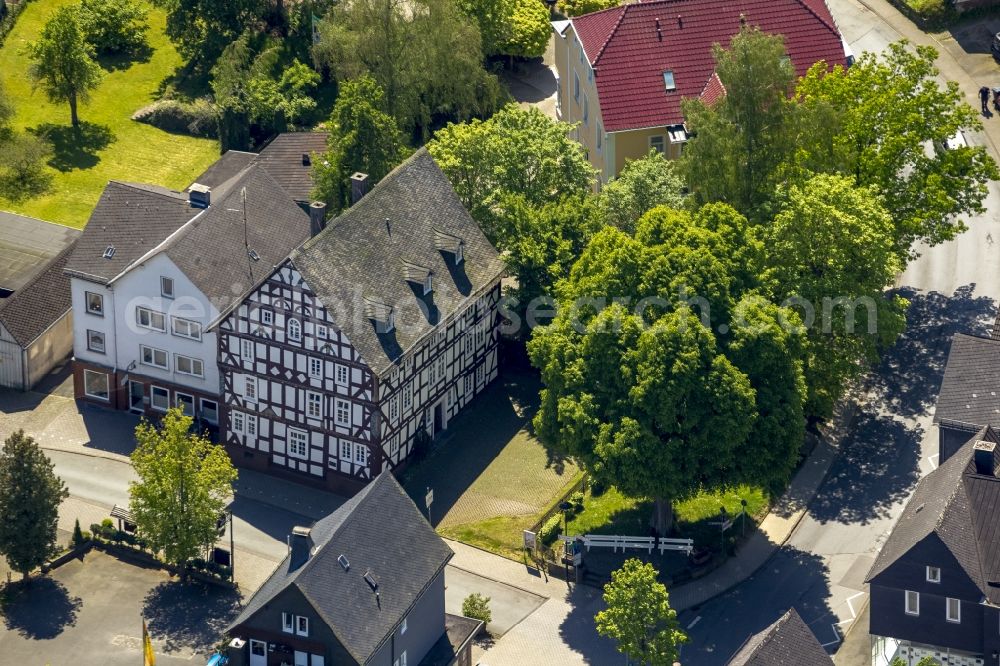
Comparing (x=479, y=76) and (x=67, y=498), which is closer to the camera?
(x=67, y=498)

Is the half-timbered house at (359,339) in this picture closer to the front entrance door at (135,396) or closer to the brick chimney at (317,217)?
the brick chimney at (317,217)

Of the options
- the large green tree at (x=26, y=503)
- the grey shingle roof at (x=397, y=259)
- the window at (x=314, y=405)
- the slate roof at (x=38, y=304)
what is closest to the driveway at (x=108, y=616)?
the large green tree at (x=26, y=503)

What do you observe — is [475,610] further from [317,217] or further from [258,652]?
[317,217]

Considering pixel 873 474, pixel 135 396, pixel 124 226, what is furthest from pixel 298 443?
pixel 873 474

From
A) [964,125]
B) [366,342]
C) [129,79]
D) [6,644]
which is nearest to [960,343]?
[964,125]

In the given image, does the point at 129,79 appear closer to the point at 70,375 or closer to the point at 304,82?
the point at 304,82

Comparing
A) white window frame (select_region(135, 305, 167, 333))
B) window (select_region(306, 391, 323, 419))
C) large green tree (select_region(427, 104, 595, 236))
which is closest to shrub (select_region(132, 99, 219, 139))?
large green tree (select_region(427, 104, 595, 236))

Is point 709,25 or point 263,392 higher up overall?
point 709,25
